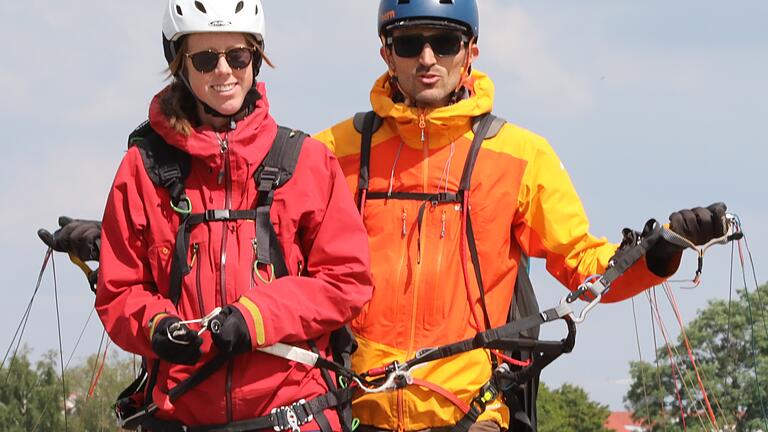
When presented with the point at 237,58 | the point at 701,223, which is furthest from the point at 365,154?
the point at 701,223

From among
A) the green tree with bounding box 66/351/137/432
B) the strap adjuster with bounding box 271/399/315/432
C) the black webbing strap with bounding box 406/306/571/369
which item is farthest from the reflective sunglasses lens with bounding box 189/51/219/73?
the green tree with bounding box 66/351/137/432

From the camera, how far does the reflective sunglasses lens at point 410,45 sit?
8.23 m

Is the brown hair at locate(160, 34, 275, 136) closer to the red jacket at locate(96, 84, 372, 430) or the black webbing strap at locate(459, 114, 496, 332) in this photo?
the red jacket at locate(96, 84, 372, 430)

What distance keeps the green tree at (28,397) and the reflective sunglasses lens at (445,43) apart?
56.6m

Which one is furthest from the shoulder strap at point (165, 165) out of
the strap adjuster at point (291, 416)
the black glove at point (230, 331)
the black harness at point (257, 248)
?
the strap adjuster at point (291, 416)

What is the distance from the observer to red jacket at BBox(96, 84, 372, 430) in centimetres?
701

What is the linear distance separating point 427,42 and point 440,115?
1.20 ft

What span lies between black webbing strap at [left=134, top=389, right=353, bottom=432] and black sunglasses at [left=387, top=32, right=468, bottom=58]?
1813mm

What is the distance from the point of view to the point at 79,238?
26.4 feet

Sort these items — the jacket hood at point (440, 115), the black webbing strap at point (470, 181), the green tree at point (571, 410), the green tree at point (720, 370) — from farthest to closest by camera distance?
the green tree at point (571, 410) < the green tree at point (720, 370) < the jacket hood at point (440, 115) < the black webbing strap at point (470, 181)

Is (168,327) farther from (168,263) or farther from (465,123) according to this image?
(465,123)

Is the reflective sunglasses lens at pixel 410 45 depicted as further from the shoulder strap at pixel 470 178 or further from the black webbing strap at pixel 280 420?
the black webbing strap at pixel 280 420

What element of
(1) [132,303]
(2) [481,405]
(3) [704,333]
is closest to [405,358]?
(2) [481,405]

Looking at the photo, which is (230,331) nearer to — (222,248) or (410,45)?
(222,248)
